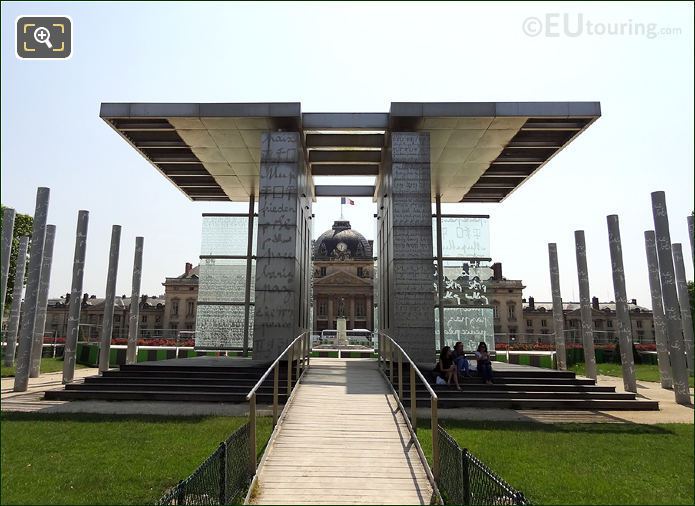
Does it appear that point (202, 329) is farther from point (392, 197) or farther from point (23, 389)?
point (392, 197)

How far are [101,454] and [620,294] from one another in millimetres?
16273

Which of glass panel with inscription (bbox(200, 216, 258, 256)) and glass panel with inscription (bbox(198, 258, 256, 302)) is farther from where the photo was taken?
glass panel with inscription (bbox(200, 216, 258, 256))

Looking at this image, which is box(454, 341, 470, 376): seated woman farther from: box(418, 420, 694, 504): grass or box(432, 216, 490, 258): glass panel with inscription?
box(432, 216, 490, 258): glass panel with inscription

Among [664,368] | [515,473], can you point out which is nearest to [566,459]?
[515,473]

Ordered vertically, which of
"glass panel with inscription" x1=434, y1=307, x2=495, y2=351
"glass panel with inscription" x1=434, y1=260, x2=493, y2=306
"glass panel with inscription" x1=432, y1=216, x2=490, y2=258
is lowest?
"glass panel with inscription" x1=434, y1=307, x2=495, y2=351

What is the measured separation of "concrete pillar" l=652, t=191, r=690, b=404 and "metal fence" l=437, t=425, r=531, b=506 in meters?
12.0

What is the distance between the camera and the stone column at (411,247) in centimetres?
1502

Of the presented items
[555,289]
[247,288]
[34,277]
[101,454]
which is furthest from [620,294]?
[34,277]

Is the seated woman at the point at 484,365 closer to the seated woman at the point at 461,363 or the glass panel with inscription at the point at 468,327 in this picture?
the seated woman at the point at 461,363

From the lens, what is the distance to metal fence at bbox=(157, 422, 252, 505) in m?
4.51

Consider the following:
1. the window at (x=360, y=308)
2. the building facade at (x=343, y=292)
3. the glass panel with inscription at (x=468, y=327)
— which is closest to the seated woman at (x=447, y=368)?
the glass panel with inscription at (x=468, y=327)

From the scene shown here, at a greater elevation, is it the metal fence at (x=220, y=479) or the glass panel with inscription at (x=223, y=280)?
the glass panel with inscription at (x=223, y=280)

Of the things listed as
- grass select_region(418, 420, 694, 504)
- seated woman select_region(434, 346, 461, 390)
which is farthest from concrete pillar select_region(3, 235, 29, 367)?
grass select_region(418, 420, 694, 504)

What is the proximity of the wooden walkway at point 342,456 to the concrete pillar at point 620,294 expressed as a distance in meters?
10.0
